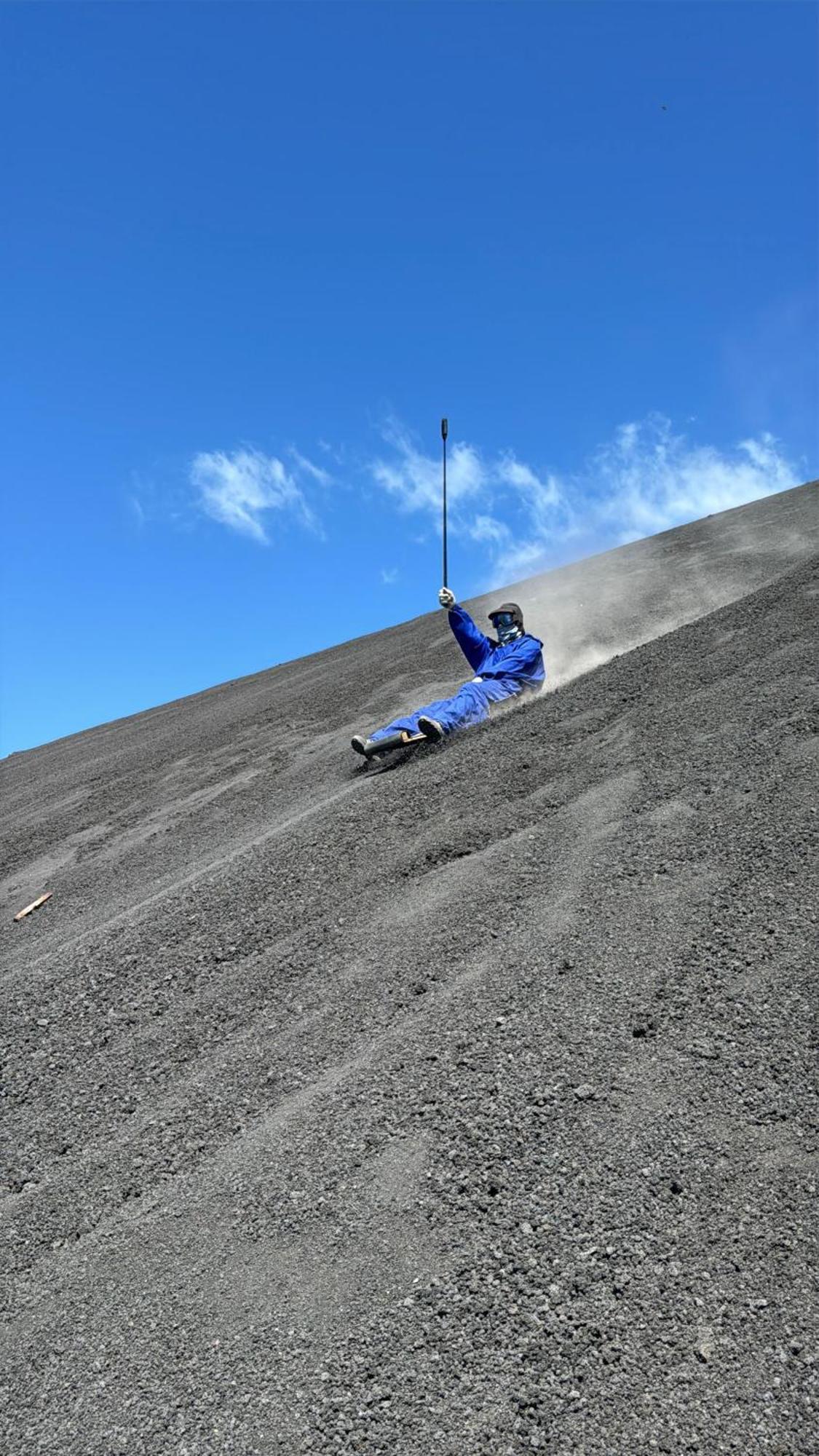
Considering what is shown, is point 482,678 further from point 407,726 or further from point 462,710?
point 407,726

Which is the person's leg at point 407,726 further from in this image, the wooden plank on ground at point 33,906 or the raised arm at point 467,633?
the wooden plank on ground at point 33,906

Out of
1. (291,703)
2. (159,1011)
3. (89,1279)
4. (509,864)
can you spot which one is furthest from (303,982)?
(291,703)

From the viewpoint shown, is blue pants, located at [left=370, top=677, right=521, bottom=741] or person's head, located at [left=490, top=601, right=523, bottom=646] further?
person's head, located at [left=490, top=601, right=523, bottom=646]

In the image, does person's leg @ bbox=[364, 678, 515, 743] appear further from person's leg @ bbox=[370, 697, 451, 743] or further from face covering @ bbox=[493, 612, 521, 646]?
face covering @ bbox=[493, 612, 521, 646]

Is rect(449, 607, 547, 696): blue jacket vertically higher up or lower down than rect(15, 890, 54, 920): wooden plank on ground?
higher up

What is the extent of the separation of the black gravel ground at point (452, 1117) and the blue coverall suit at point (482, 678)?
3.86 ft

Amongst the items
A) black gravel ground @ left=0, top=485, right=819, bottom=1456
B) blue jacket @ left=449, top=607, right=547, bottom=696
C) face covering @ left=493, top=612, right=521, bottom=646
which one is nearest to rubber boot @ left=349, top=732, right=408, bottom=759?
black gravel ground @ left=0, top=485, right=819, bottom=1456

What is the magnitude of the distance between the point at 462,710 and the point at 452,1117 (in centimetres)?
560

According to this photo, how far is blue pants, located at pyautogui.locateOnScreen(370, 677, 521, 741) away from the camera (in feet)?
28.5

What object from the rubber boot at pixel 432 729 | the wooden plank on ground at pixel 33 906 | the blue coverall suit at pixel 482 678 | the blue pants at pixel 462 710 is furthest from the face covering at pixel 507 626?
the wooden plank on ground at pixel 33 906

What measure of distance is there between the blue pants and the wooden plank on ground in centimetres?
307

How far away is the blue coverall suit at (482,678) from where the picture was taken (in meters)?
8.78

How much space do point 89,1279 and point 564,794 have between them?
13.1ft

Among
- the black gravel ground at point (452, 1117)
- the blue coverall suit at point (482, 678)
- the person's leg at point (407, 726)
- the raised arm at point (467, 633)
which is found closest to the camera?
the black gravel ground at point (452, 1117)
